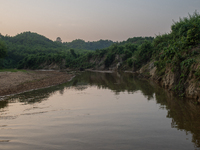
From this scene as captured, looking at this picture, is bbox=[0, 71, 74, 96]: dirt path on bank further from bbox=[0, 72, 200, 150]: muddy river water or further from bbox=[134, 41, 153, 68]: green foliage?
bbox=[134, 41, 153, 68]: green foliage

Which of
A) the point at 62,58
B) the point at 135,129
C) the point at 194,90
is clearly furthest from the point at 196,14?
the point at 62,58

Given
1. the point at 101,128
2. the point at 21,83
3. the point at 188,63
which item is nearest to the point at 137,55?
the point at 21,83

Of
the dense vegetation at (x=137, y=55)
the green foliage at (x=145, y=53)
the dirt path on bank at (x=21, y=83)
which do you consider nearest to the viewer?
the dense vegetation at (x=137, y=55)

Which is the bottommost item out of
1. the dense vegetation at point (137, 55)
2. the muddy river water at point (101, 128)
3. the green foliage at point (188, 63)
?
the muddy river water at point (101, 128)

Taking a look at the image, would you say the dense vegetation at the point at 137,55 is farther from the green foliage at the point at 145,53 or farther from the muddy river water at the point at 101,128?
the muddy river water at the point at 101,128

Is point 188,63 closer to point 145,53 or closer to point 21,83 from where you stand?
point 21,83

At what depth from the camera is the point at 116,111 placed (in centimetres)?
1112

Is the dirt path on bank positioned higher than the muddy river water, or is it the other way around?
the dirt path on bank

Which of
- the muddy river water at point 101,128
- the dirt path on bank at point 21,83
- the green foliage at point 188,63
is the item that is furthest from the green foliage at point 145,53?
the muddy river water at point 101,128

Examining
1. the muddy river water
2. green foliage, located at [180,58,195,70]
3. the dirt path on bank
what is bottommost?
the muddy river water

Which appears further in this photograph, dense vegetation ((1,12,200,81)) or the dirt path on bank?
the dirt path on bank

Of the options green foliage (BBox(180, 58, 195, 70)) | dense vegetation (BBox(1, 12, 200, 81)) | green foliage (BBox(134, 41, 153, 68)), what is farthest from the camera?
A: green foliage (BBox(134, 41, 153, 68))

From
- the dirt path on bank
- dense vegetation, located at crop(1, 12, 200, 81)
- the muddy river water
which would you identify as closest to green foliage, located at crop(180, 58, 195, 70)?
dense vegetation, located at crop(1, 12, 200, 81)

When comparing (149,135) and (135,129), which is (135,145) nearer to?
(149,135)
